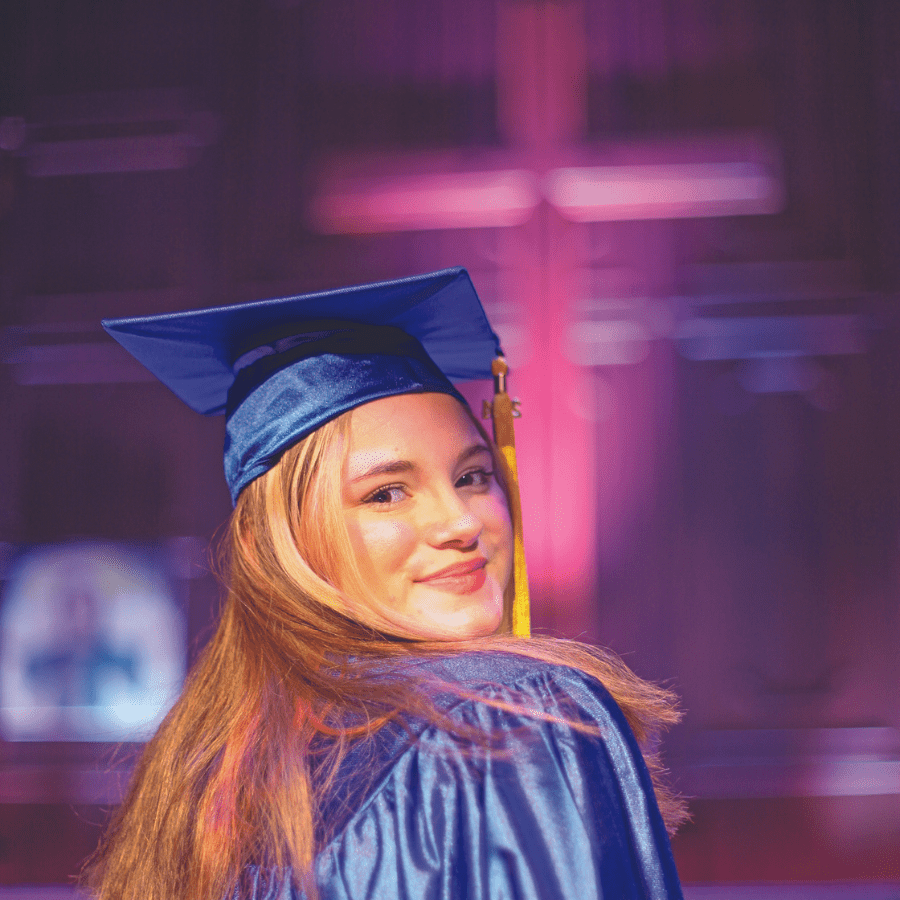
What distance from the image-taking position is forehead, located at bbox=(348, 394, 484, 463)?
3.28ft

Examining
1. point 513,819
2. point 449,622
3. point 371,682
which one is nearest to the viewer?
point 513,819

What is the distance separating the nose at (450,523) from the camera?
98 centimetres

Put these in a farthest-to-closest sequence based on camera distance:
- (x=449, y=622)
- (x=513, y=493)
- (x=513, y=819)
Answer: (x=513, y=493) → (x=449, y=622) → (x=513, y=819)

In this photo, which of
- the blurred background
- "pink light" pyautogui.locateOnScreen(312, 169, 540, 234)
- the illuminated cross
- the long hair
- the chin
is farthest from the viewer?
"pink light" pyautogui.locateOnScreen(312, 169, 540, 234)

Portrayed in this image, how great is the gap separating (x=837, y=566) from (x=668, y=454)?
0.61 m

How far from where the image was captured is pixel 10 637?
257 cm

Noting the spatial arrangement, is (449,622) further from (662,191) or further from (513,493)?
(662,191)

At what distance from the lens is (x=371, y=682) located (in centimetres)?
82

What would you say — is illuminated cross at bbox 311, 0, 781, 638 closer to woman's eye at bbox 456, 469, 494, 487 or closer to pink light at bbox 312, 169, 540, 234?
pink light at bbox 312, 169, 540, 234

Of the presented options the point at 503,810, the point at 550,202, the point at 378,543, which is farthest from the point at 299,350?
the point at 550,202

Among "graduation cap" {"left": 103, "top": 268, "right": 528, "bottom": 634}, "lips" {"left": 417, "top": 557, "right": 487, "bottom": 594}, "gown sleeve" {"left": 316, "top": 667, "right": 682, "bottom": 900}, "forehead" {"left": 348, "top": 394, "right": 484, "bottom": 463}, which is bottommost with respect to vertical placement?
"gown sleeve" {"left": 316, "top": 667, "right": 682, "bottom": 900}

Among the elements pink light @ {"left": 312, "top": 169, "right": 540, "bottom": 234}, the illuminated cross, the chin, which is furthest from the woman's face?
pink light @ {"left": 312, "top": 169, "right": 540, "bottom": 234}

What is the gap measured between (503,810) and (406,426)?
49cm

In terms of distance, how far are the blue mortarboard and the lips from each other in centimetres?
24
